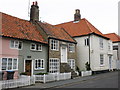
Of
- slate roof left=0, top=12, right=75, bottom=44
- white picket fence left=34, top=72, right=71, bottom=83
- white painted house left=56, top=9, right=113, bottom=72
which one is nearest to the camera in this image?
white picket fence left=34, top=72, right=71, bottom=83

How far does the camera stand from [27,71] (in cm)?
1880

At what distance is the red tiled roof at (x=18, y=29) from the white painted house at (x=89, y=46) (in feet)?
30.8

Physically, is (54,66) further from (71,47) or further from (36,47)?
(71,47)

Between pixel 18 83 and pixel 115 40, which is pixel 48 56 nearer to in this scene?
pixel 18 83

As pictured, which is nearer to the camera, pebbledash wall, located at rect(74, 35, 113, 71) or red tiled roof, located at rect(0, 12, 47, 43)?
red tiled roof, located at rect(0, 12, 47, 43)

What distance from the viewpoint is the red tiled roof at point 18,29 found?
17.4 metres

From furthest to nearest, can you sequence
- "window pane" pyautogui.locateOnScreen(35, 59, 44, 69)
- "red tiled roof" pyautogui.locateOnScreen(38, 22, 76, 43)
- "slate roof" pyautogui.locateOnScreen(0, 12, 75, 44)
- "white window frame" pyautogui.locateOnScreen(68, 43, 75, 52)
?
"white window frame" pyautogui.locateOnScreen(68, 43, 75, 52), "red tiled roof" pyautogui.locateOnScreen(38, 22, 76, 43), "window pane" pyautogui.locateOnScreen(35, 59, 44, 69), "slate roof" pyautogui.locateOnScreen(0, 12, 75, 44)

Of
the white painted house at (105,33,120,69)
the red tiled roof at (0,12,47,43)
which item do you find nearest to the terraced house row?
the red tiled roof at (0,12,47,43)

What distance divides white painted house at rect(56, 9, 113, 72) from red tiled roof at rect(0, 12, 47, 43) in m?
9.37

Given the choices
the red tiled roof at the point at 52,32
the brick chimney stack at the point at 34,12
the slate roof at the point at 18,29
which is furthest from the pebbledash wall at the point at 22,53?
the brick chimney stack at the point at 34,12

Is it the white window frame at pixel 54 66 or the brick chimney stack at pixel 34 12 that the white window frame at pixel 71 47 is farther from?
the brick chimney stack at pixel 34 12

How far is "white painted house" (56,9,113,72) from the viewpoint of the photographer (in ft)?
90.0

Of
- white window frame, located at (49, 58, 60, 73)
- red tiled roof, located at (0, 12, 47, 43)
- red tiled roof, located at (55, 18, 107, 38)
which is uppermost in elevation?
red tiled roof, located at (55, 18, 107, 38)

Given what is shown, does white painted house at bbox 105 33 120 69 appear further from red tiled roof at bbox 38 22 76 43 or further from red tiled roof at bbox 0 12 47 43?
red tiled roof at bbox 0 12 47 43
